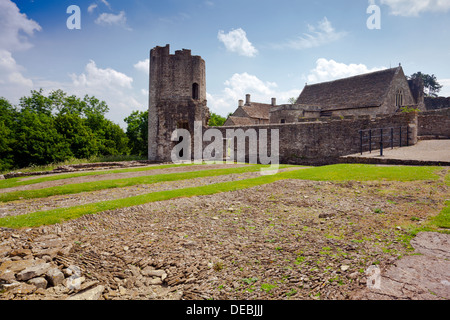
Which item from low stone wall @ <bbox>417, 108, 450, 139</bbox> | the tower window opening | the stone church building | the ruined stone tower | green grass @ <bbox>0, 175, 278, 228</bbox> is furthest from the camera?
the tower window opening

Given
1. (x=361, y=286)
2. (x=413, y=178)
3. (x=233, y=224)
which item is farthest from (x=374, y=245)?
(x=413, y=178)

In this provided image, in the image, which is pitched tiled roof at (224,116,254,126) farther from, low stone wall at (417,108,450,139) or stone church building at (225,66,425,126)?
low stone wall at (417,108,450,139)

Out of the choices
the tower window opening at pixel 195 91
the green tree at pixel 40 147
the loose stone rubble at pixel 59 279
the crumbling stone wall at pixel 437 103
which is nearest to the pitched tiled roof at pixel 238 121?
the tower window opening at pixel 195 91

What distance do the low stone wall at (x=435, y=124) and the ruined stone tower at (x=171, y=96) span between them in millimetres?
19512

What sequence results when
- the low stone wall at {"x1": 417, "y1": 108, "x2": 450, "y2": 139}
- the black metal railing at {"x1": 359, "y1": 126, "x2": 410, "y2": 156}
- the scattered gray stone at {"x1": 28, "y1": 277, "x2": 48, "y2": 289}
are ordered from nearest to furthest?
the scattered gray stone at {"x1": 28, "y1": 277, "x2": 48, "y2": 289} < the black metal railing at {"x1": 359, "y1": 126, "x2": 410, "y2": 156} < the low stone wall at {"x1": 417, "y1": 108, "x2": 450, "y2": 139}

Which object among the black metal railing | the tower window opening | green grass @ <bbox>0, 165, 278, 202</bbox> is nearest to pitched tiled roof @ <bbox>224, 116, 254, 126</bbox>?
the tower window opening

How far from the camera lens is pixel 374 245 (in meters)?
4.32

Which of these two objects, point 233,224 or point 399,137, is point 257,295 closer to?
point 233,224

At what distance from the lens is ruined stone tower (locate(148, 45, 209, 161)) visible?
27531 millimetres

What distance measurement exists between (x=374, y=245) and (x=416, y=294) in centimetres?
139

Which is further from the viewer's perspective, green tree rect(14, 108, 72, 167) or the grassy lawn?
green tree rect(14, 108, 72, 167)

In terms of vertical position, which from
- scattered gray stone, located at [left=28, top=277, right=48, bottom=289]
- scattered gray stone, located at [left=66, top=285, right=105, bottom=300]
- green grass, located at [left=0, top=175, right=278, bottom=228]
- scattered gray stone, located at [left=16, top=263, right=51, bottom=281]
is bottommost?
scattered gray stone, located at [left=66, top=285, right=105, bottom=300]

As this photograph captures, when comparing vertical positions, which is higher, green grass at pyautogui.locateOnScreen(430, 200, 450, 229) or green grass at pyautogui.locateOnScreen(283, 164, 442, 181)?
green grass at pyautogui.locateOnScreen(283, 164, 442, 181)

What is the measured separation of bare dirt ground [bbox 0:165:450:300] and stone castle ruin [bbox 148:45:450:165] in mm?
11801
